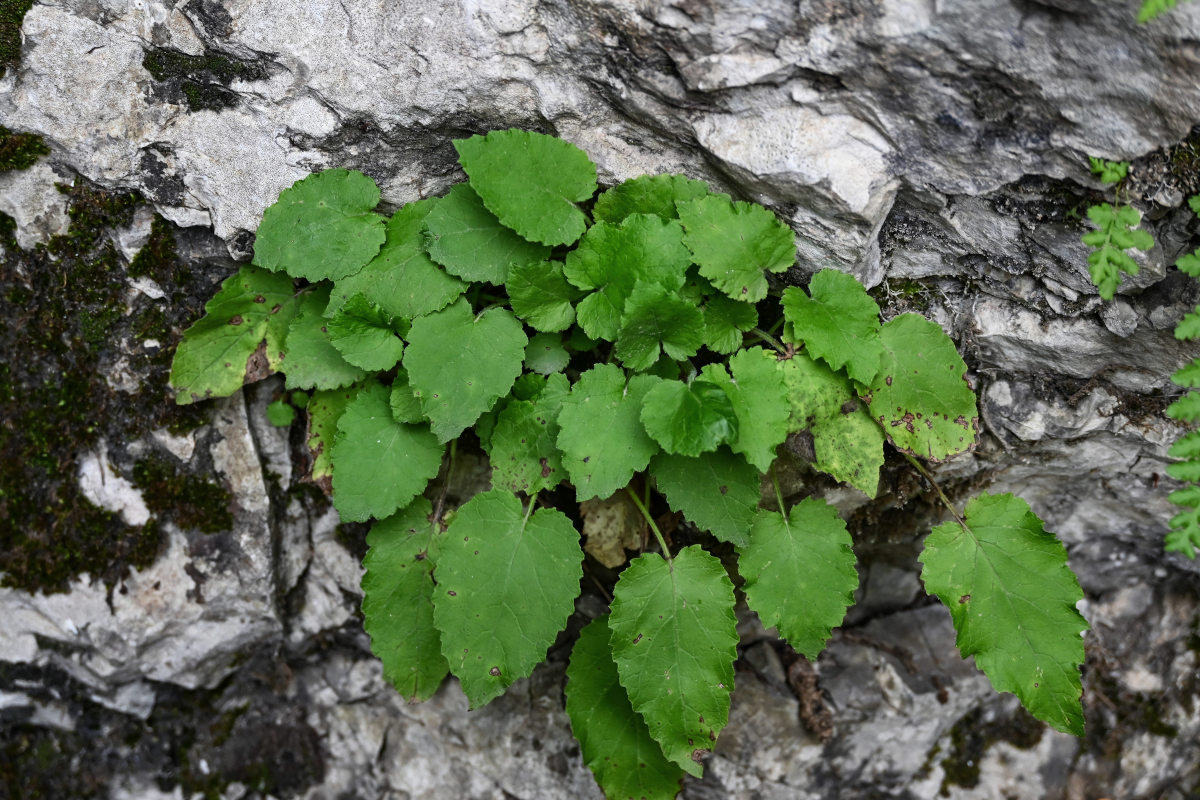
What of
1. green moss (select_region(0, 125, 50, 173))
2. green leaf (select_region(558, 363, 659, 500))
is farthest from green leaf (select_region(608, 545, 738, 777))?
green moss (select_region(0, 125, 50, 173))

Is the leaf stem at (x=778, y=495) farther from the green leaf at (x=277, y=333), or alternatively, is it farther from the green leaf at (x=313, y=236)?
the green leaf at (x=277, y=333)

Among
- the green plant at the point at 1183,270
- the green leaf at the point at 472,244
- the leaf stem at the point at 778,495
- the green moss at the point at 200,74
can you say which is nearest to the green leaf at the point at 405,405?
the green leaf at the point at 472,244

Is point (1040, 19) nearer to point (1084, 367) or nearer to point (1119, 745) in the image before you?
point (1084, 367)

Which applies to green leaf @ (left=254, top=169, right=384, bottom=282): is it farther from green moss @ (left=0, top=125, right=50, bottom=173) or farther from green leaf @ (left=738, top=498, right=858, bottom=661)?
green leaf @ (left=738, top=498, right=858, bottom=661)

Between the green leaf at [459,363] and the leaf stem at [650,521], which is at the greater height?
the green leaf at [459,363]

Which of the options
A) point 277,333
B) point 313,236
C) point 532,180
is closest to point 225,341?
point 277,333

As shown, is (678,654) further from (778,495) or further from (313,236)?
(313,236)

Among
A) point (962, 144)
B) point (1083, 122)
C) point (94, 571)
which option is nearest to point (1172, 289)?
point (1083, 122)
